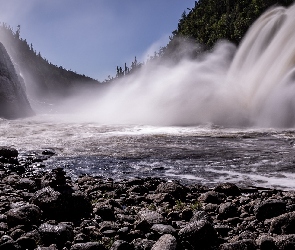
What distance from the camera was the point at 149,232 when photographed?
5234 mm

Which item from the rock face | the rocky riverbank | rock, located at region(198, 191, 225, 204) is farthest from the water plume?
the rocky riverbank

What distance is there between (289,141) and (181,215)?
38.9ft

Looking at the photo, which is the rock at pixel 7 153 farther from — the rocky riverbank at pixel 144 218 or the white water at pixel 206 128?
the rocky riverbank at pixel 144 218

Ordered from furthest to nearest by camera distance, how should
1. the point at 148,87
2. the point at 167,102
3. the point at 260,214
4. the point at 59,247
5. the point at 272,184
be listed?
the point at 148,87 → the point at 167,102 → the point at 272,184 → the point at 260,214 → the point at 59,247

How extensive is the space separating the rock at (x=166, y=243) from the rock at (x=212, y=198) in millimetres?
2517

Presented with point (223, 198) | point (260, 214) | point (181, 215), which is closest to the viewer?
point (260, 214)

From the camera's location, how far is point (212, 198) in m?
7.08

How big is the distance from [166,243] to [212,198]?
2736mm

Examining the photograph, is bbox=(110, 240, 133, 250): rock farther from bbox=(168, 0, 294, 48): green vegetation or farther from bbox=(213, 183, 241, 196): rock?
bbox=(168, 0, 294, 48): green vegetation

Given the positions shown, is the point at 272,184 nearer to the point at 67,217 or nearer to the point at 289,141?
the point at 67,217

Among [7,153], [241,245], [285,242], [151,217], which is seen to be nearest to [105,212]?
[151,217]

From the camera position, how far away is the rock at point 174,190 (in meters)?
7.60

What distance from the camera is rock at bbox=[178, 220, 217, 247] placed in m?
4.77

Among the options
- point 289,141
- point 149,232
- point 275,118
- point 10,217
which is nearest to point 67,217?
point 10,217
